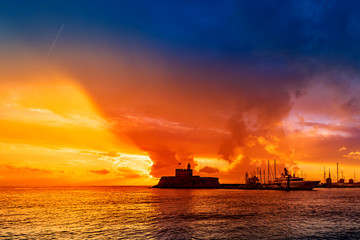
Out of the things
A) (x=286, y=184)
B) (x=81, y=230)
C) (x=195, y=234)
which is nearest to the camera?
(x=195, y=234)

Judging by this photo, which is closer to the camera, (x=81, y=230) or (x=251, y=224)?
(x=81, y=230)

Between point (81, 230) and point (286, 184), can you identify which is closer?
point (81, 230)

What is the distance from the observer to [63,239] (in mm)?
34812

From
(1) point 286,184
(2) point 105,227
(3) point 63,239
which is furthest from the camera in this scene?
(1) point 286,184

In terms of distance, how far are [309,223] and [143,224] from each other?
2801 centimetres

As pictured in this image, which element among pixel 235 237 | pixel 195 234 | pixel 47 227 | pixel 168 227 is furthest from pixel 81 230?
pixel 235 237

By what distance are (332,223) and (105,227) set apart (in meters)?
37.8

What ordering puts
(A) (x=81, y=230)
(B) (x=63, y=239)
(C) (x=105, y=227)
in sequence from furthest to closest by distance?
(C) (x=105, y=227)
(A) (x=81, y=230)
(B) (x=63, y=239)

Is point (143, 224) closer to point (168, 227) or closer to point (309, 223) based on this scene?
point (168, 227)

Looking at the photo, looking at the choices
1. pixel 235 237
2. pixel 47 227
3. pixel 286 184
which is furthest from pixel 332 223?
pixel 286 184

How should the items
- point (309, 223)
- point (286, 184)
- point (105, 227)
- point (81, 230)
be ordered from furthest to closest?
point (286, 184) → point (309, 223) → point (105, 227) → point (81, 230)

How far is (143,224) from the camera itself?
4588cm

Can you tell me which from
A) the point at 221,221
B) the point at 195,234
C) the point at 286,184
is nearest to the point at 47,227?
the point at 195,234

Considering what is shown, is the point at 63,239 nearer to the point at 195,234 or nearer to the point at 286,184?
the point at 195,234
